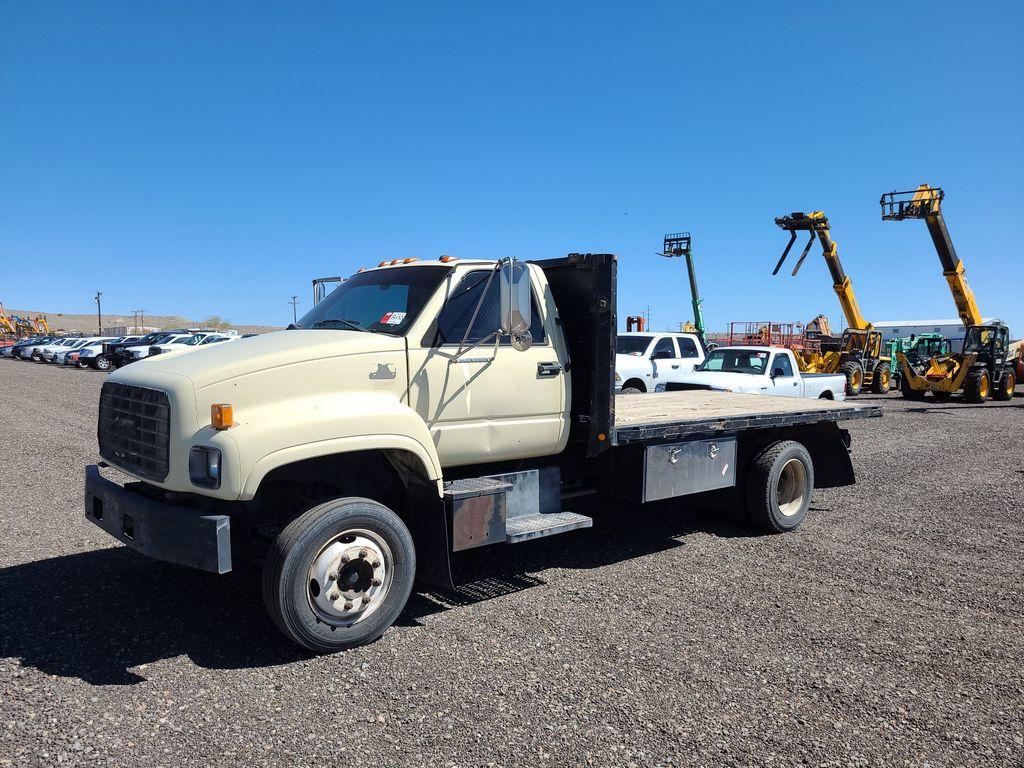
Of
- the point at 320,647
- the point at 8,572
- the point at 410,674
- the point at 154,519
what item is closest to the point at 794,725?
the point at 410,674

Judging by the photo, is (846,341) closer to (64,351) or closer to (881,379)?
(881,379)

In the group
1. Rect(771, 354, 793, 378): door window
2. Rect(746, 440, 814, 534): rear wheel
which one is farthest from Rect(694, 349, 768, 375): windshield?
Rect(746, 440, 814, 534): rear wheel

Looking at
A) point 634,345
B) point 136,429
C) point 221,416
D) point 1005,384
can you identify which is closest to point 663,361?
point 634,345

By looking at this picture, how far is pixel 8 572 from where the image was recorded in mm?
5539

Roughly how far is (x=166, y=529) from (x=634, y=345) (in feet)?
44.8

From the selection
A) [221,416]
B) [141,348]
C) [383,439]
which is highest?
[141,348]

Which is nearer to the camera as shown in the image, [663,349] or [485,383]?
[485,383]

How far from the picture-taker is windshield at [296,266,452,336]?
4973 millimetres

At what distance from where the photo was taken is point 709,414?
682 cm

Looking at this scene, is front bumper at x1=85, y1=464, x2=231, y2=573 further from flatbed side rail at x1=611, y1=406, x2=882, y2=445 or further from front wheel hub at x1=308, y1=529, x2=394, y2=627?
flatbed side rail at x1=611, y1=406, x2=882, y2=445

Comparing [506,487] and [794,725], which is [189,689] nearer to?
[506,487]

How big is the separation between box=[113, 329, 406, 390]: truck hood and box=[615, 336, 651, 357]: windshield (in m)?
12.2

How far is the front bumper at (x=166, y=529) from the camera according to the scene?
12.9ft

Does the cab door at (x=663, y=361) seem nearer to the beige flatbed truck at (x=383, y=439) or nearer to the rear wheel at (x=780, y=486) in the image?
the rear wheel at (x=780, y=486)
